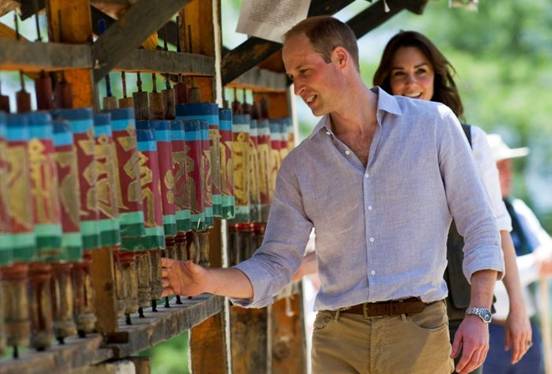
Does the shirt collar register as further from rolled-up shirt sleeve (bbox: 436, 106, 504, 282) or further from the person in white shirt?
the person in white shirt

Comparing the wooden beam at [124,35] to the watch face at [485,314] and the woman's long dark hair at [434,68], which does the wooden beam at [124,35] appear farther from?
the woman's long dark hair at [434,68]

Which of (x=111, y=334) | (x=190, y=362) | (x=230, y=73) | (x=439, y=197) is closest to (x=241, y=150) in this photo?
(x=230, y=73)

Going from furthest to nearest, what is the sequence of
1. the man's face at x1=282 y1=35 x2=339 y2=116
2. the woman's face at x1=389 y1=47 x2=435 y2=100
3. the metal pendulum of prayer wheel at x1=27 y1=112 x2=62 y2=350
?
1. the woman's face at x1=389 y1=47 x2=435 y2=100
2. the man's face at x1=282 y1=35 x2=339 y2=116
3. the metal pendulum of prayer wheel at x1=27 y1=112 x2=62 y2=350

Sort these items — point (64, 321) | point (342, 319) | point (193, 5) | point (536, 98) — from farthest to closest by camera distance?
point (536, 98) → point (193, 5) → point (342, 319) → point (64, 321)

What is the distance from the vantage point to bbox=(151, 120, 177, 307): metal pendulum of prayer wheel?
432 centimetres

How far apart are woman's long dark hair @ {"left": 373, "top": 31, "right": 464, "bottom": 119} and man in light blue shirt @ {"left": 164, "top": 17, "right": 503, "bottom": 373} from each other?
1.06 meters

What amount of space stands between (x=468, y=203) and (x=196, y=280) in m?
0.83

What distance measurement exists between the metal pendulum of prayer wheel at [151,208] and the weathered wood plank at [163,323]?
3.4 inches

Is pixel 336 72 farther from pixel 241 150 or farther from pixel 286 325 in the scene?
pixel 286 325

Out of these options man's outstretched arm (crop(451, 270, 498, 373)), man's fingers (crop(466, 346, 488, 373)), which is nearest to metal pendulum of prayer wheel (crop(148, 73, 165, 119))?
man's outstretched arm (crop(451, 270, 498, 373))

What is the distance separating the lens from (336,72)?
4.39 metres

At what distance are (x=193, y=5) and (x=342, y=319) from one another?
1.32 m

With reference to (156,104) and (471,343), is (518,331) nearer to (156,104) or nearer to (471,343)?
(471,343)

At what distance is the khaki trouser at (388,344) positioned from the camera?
4.28 m
